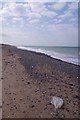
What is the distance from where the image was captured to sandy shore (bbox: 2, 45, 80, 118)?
795 cm

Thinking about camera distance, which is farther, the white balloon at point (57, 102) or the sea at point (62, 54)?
the sea at point (62, 54)

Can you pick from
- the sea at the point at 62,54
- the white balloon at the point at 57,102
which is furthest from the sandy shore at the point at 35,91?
the sea at the point at 62,54

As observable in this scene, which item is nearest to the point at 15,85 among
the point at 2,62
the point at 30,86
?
the point at 30,86

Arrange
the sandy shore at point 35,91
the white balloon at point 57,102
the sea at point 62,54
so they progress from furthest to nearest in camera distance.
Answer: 1. the sea at point 62,54
2. the white balloon at point 57,102
3. the sandy shore at point 35,91

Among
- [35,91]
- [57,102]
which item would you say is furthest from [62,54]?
[57,102]

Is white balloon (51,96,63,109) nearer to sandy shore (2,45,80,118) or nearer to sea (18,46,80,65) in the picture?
sandy shore (2,45,80,118)

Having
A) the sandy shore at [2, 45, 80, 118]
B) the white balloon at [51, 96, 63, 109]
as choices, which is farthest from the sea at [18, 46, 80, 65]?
the white balloon at [51, 96, 63, 109]

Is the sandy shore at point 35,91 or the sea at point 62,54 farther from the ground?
the sea at point 62,54

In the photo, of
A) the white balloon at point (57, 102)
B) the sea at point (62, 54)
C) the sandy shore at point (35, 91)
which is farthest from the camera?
the sea at point (62, 54)

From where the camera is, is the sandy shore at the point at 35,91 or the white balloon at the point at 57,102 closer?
the sandy shore at the point at 35,91

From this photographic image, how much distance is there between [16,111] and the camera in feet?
25.6

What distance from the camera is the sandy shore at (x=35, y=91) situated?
7945 millimetres

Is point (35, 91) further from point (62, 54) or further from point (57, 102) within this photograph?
point (62, 54)

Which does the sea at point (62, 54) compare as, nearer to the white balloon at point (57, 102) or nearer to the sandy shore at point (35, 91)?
the sandy shore at point (35, 91)
